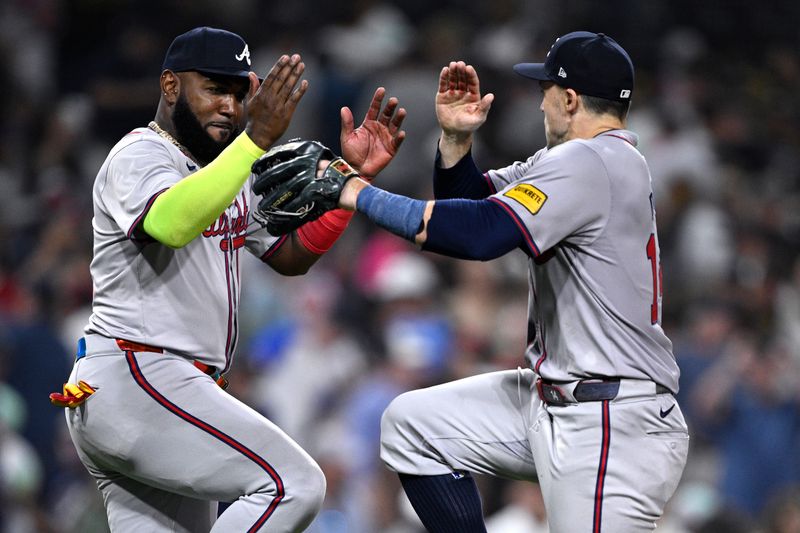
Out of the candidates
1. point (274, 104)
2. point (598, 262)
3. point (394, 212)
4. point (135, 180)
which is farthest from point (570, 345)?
point (135, 180)

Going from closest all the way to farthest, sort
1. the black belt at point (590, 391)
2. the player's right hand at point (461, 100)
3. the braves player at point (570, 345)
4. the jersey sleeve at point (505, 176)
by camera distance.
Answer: the braves player at point (570, 345), the black belt at point (590, 391), the player's right hand at point (461, 100), the jersey sleeve at point (505, 176)

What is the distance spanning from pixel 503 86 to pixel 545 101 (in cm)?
529

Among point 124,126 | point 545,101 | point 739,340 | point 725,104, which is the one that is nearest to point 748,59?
Result: point 725,104

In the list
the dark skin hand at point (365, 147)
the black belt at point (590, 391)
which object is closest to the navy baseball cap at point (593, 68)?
the dark skin hand at point (365, 147)

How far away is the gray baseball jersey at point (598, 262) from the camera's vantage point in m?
3.74

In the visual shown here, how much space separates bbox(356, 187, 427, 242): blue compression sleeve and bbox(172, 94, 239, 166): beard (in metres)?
0.66

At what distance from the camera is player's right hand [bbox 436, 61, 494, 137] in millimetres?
4266

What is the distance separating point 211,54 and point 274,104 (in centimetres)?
45

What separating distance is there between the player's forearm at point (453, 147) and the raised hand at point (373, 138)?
154mm

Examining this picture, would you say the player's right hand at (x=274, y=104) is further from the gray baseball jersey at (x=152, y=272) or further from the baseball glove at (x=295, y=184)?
the gray baseball jersey at (x=152, y=272)

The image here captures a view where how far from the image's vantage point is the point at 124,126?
9195 millimetres

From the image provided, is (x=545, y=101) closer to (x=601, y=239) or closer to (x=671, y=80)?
(x=601, y=239)

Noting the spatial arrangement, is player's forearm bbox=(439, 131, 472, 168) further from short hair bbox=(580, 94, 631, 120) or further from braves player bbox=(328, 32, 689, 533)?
short hair bbox=(580, 94, 631, 120)

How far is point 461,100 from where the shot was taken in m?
4.29
